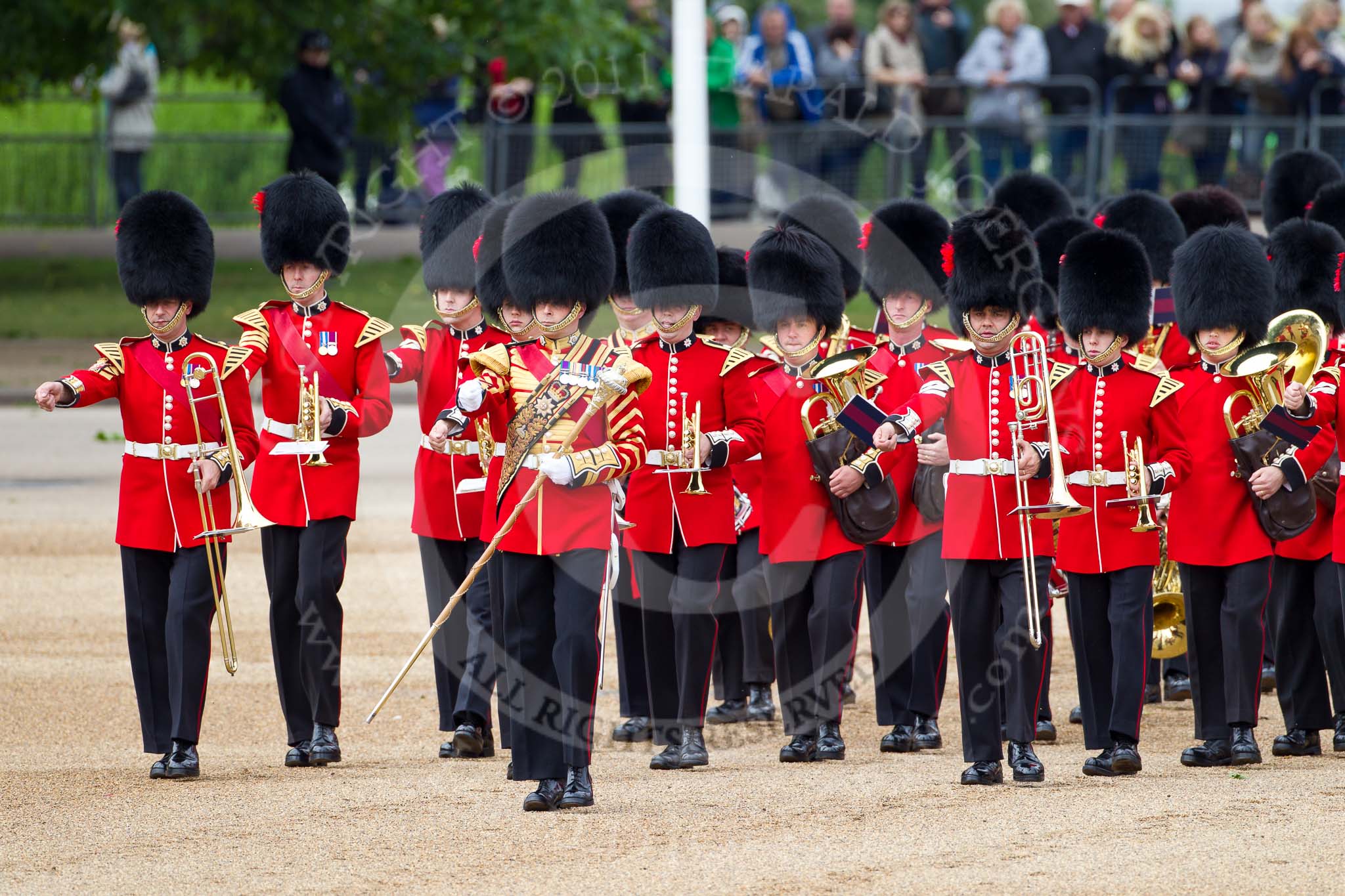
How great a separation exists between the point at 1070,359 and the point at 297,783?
232 centimetres

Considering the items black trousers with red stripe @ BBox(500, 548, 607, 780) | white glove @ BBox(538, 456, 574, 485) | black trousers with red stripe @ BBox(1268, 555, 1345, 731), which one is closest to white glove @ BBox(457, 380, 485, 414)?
white glove @ BBox(538, 456, 574, 485)

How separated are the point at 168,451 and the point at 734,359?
1519mm

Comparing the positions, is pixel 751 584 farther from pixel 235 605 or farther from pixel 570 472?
pixel 235 605

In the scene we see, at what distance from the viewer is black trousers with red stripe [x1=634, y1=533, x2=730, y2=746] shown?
5.91 m

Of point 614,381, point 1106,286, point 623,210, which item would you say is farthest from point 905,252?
point 614,381

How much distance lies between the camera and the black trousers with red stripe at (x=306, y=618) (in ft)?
19.4

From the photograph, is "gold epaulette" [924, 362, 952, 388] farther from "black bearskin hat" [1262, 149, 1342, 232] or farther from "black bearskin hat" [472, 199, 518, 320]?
"black bearskin hat" [1262, 149, 1342, 232]

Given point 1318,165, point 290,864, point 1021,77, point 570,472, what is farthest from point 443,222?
point 1021,77

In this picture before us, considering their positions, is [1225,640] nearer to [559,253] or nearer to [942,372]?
[942,372]

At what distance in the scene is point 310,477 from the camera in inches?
234

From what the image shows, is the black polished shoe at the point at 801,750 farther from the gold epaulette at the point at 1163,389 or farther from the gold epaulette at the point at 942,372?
the gold epaulette at the point at 1163,389

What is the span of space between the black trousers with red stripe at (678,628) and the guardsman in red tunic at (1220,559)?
1.26 m

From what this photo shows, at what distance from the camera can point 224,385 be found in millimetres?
5789

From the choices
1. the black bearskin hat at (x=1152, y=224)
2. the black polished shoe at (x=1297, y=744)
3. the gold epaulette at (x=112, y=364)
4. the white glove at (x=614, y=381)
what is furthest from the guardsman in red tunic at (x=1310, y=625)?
the gold epaulette at (x=112, y=364)
